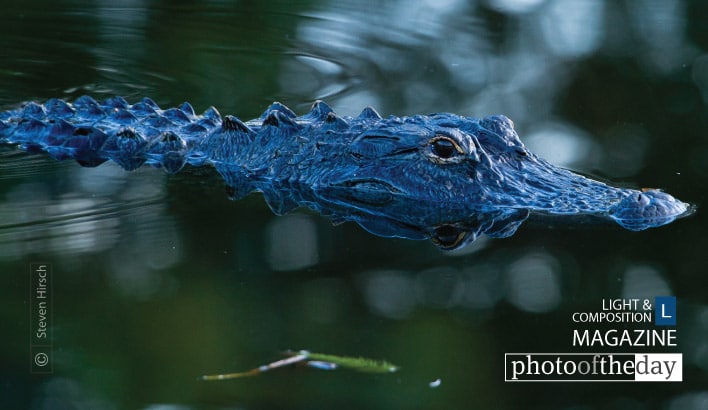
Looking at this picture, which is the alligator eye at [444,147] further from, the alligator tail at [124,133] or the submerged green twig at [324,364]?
the submerged green twig at [324,364]

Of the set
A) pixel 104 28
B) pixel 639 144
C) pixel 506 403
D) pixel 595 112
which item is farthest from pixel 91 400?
pixel 104 28

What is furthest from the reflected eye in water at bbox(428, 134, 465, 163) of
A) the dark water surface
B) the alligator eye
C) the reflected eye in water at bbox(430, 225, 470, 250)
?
the dark water surface

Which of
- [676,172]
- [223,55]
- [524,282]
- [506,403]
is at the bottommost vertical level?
[506,403]

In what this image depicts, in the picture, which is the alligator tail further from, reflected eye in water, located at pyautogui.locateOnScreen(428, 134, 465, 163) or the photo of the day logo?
the photo of the day logo

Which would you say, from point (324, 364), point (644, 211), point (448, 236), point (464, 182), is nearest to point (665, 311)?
point (644, 211)

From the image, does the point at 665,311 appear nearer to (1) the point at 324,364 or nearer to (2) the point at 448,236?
(2) the point at 448,236

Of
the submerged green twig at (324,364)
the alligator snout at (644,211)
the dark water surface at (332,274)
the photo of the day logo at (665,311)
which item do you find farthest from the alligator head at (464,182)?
the submerged green twig at (324,364)

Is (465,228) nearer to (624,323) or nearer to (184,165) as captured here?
(624,323)
